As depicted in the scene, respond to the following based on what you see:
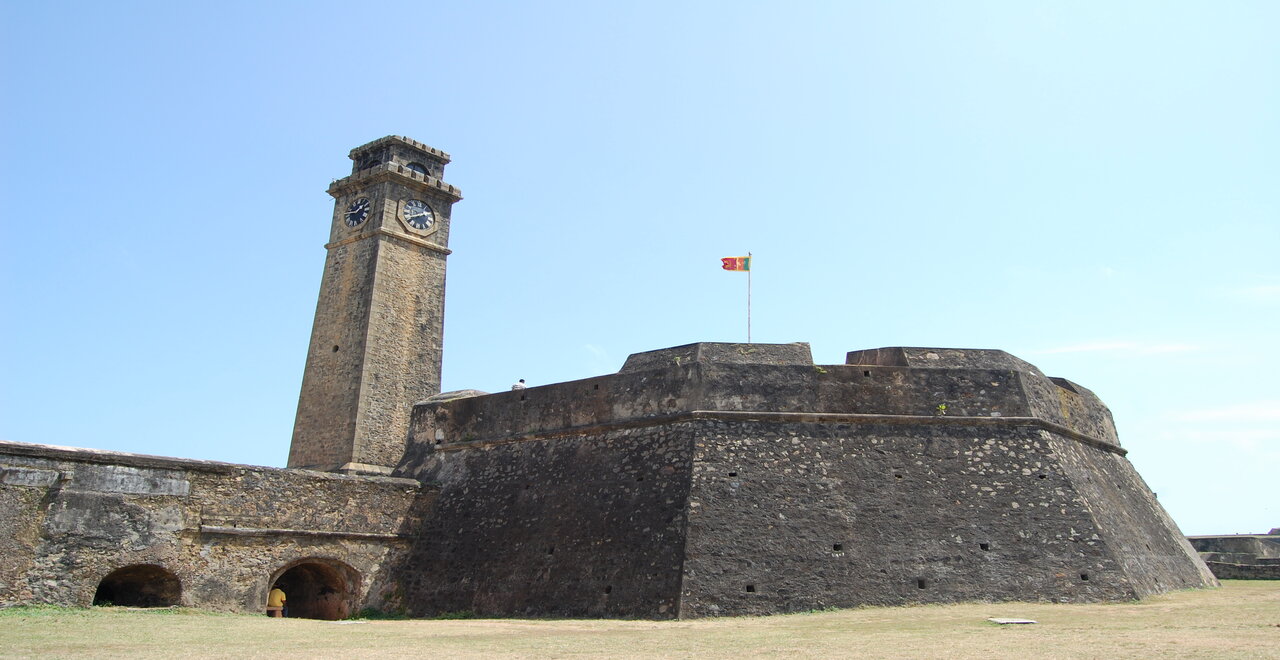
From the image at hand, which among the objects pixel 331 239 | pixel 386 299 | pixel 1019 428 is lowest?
pixel 1019 428

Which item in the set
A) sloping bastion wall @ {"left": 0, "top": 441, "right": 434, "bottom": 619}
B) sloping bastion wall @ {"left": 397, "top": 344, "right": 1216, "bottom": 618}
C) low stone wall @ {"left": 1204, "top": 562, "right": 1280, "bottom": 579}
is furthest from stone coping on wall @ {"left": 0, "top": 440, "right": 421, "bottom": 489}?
low stone wall @ {"left": 1204, "top": 562, "right": 1280, "bottom": 579}

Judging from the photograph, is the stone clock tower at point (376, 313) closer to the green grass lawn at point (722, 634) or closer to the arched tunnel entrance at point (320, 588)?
the arched tunnel entrance at point (320, 588)

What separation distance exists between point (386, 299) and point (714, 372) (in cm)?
1264

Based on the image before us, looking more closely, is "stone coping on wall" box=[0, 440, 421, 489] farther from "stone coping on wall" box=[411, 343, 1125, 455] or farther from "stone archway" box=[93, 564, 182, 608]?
"stone coping on wall" box=[411, 343, 1125, 455]

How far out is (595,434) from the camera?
15.0 metres

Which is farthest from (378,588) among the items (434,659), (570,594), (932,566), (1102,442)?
(1102,442)

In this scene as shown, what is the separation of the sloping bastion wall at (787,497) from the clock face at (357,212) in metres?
11.0

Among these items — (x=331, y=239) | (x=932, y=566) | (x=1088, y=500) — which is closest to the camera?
(x=932, y=566)

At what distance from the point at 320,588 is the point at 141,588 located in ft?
9.60

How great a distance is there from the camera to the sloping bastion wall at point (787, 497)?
12.0 meters

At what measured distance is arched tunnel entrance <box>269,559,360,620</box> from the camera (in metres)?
14.7

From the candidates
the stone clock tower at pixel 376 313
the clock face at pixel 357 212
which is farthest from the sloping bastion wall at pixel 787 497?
the clock face at pixel 357 212

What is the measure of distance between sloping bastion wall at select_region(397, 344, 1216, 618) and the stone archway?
359 cm

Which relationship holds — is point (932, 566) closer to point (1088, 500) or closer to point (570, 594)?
point (1088, 500)
